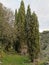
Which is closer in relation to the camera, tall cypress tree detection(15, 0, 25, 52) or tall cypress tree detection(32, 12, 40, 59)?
tall cypress tree detection(32, 12, 40, 59)

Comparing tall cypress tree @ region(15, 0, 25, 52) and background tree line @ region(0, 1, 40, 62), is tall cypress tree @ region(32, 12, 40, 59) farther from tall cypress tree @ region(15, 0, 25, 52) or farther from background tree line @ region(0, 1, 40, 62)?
tall cypress tree @ region(15, 0, 25, 52)

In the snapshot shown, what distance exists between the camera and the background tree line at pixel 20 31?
44066 mm

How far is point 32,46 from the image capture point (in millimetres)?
44250

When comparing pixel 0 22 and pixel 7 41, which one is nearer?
pixel 0 22

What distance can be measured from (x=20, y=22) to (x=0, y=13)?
1156 centimetres

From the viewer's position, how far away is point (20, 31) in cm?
5300

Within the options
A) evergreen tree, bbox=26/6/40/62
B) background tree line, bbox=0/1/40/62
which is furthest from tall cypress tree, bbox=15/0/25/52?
evergreen tree, bbox=26/6/40/62

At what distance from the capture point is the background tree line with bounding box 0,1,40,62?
44.1 meters

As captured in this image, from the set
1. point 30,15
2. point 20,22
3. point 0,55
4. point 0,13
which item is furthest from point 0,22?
point 20,22

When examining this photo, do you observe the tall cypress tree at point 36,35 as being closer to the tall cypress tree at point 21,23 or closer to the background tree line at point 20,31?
the background tree line at point 20,31

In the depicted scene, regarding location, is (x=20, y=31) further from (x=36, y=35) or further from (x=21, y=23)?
(x=36, y=35)

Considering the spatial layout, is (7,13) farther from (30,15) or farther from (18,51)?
(18,51)

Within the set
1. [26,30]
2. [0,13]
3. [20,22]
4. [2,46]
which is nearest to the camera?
[0,13]

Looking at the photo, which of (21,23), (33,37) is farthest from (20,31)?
(33,37)
